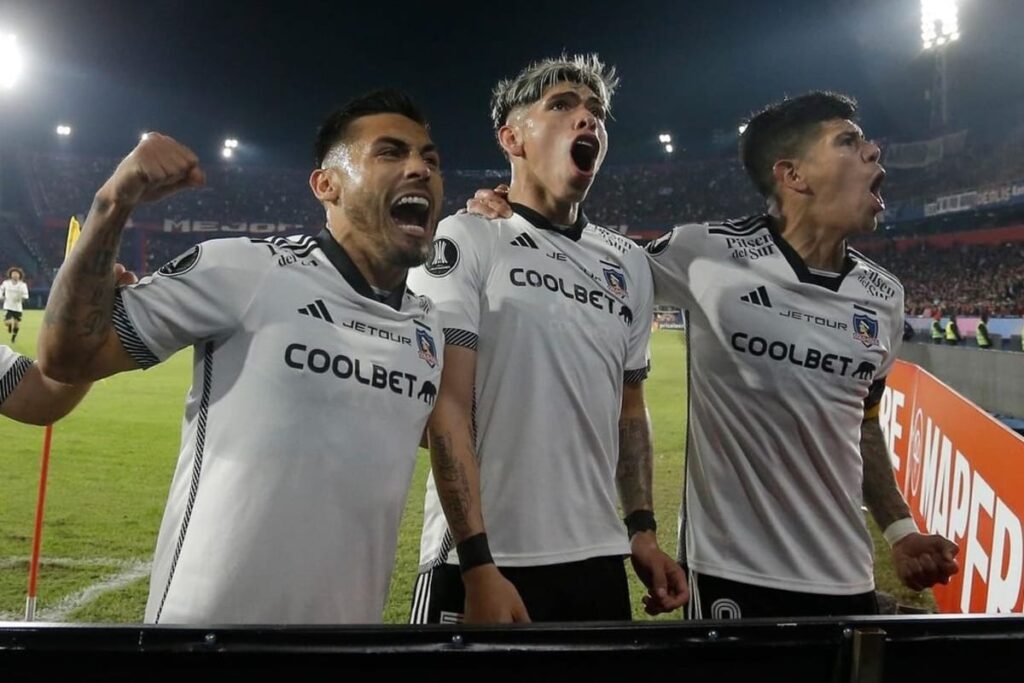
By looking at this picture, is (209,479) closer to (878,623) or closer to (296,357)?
(296,357)

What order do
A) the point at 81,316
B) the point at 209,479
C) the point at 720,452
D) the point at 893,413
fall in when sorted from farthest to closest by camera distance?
1. the point at 893,413
2. the point at 720,452
3. the point at 209,479
4. the point at 81,316

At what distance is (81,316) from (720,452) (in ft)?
5.88

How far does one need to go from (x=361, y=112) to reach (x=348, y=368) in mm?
749

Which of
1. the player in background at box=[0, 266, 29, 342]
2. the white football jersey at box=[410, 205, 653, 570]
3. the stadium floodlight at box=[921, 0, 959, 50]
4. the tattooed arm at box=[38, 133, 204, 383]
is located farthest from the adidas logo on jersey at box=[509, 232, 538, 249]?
the stadium floodlight at box=[921, 0, 959, 50]

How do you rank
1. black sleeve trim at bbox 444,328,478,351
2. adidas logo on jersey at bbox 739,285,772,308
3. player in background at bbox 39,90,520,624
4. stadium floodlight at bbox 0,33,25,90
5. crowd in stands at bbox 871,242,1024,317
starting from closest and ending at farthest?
player in background at bbox 39,90,520,624
black sleeve trim at bbox 444,328,478,351
adidas logo on jersey at bbox 739,285,772,308
stadium floodlight at bbox 0,33,25,90
crowd in stands at bbox 871,242,1024,317

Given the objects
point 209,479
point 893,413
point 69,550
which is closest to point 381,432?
point 209,479

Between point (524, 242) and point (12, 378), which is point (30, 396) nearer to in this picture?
point (12, 378)

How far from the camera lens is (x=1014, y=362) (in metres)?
9.63

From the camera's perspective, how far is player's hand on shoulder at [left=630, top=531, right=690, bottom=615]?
7.40 feet

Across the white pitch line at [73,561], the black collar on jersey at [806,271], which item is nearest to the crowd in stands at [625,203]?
the white pitch line at [73,561]

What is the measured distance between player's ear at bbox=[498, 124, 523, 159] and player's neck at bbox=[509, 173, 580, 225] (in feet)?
0.31

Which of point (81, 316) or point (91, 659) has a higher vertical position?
point (81, 316)

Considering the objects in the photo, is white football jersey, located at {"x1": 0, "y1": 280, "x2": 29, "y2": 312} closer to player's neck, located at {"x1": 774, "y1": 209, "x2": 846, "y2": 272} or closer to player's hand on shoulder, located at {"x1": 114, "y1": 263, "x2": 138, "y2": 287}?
player's hand on shoulder, located at {"x1": 114, "y1": 263, "x2": 138, "y2": 287}

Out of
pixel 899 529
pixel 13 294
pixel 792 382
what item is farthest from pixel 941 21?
pixel 792 382
